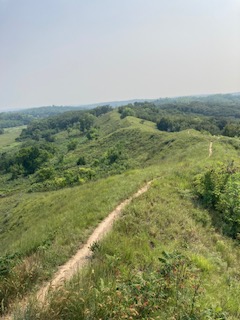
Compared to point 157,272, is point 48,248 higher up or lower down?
lower down

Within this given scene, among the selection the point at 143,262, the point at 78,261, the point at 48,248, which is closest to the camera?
the point at 143,262

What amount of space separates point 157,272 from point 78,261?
9.42 ft

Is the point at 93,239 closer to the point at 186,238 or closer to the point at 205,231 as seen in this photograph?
the point at 186,238

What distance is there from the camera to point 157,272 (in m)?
5.62

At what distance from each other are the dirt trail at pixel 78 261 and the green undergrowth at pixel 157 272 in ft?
1.21

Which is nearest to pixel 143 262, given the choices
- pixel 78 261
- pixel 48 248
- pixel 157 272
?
pixel 157 272

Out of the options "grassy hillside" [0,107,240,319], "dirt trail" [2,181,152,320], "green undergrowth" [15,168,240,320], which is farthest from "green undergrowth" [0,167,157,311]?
"green undergrowth" [15,168,240,320]

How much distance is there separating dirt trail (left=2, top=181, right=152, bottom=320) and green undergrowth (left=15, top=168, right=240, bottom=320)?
0.37 meters

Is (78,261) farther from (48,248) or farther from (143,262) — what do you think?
(143,262)

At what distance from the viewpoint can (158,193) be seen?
13062 mm

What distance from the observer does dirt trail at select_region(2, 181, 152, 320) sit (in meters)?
5.14

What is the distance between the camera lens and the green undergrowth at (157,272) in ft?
14.5

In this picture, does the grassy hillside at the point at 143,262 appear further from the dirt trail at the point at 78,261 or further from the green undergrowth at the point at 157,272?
the dirt trail at the point at 78,261

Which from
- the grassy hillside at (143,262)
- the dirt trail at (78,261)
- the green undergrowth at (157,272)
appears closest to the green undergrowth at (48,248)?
the grassy hillside at (143,262)
